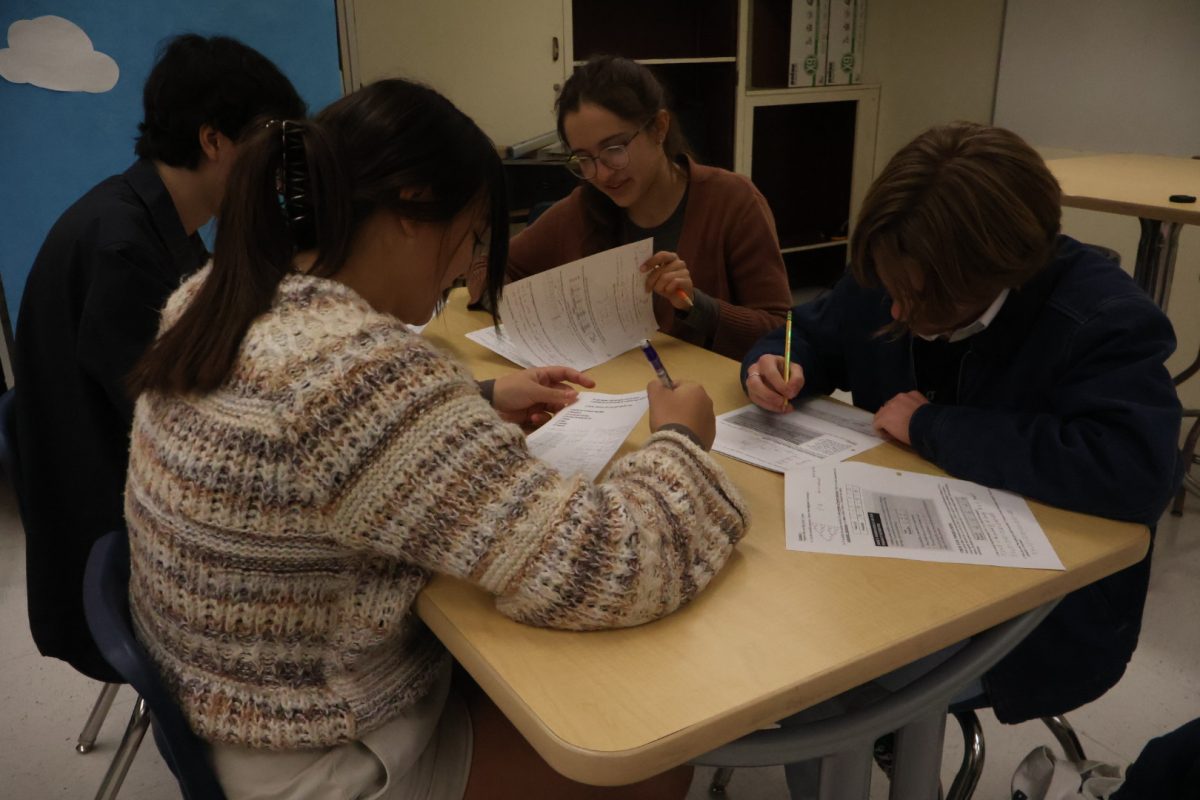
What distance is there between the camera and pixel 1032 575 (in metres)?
0.92

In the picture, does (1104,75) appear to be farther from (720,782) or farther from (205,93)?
(205,93)

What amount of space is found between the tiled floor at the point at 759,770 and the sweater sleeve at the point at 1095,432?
2.76 feet

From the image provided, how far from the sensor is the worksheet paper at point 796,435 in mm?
1208

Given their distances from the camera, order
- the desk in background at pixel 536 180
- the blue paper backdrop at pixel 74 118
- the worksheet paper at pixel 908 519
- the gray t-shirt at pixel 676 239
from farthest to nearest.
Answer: the desk in background at pixel 536 180, the blue paper backdrop at pixel 74 118, the gray t-shirt at pixel 676 239, the worksheet paper at pixel 908 519

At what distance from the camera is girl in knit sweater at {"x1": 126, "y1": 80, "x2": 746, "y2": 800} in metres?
0.80

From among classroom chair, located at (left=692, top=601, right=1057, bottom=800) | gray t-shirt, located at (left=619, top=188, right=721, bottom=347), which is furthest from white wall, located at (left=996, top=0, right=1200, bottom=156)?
classroom chair, located at (left=692, top=601, right=1057, bottom=800)

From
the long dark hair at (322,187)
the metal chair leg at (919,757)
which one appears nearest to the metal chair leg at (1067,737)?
the metal chair leg at (919,757)

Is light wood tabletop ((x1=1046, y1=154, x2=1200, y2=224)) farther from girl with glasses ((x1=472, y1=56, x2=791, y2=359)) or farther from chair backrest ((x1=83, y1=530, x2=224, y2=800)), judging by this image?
chair backrest ((x1=83, y1=530, x2=224, y2=800))

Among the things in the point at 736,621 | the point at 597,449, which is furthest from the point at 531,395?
the point at 736,621

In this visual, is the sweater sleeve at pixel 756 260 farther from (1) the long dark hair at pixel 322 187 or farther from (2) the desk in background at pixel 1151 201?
(1) the long dark hair at pixel 322 187

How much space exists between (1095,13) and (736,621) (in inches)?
140

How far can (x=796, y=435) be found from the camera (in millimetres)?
1280

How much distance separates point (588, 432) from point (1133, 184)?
1.94 metres

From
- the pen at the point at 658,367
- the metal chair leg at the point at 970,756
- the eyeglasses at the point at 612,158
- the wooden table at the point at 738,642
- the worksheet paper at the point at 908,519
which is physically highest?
the eyeglasses at the point at 612,158
